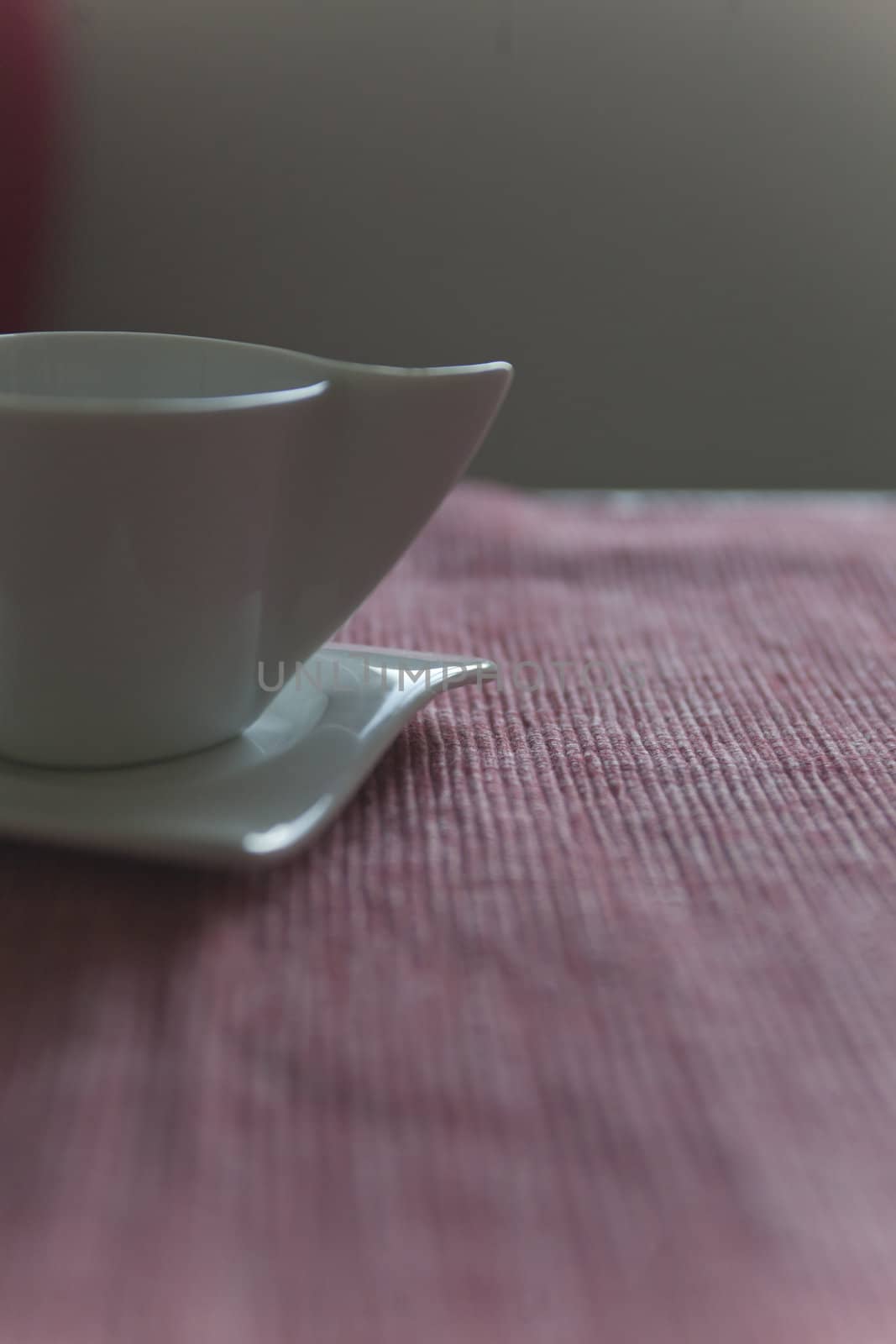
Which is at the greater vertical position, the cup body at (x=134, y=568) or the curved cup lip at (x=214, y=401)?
the curved cup lip at (x=214, y=401)

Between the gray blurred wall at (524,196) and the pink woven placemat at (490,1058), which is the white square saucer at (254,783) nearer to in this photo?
the pink woven placemat at (490,1058)

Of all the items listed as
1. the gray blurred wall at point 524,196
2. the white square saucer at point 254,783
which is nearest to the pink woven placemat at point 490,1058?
the white square saucer at point 254,783

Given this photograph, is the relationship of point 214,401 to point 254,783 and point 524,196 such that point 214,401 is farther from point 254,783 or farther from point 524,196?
Answer: point 524,196

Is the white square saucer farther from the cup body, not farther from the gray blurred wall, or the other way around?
the gray blurred wall

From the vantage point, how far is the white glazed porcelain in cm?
29

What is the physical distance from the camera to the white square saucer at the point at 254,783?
29 centimetres

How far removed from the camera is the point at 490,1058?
23 centimetres

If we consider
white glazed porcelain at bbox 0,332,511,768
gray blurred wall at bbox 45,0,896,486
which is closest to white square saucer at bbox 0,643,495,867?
white glazed porcelain at bbox 0,332,511,768

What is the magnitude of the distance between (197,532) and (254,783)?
0.06 m

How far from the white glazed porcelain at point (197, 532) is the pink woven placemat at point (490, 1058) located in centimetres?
4

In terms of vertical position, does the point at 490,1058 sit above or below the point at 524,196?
above

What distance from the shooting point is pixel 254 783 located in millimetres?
317

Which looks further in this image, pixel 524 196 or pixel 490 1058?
pixel 524 196

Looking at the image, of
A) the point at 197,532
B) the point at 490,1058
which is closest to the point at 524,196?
the point at 197,532
